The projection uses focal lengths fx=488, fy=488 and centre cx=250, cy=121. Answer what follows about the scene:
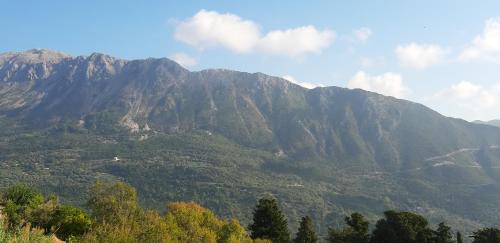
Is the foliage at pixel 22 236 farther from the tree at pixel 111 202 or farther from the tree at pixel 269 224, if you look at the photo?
the tree at pixel 269 224

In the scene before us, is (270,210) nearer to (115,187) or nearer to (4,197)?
(115,187)

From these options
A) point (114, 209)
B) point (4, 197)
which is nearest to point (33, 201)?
point (4, 197)

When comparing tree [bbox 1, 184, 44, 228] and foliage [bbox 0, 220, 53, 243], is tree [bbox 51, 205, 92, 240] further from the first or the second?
foliage [bbox 0, 220, 53, 243]

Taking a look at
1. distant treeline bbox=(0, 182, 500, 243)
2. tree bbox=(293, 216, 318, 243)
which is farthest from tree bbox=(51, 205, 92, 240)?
tree bbox=(293, 216, 318, 243)

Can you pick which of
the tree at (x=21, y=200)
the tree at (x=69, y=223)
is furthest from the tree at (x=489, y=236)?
the tree at (x=21, y=200)

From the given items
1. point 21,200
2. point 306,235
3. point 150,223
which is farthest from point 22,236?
point 306,235

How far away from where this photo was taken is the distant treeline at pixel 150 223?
47.2 m

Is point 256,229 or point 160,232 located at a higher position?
point 160,232

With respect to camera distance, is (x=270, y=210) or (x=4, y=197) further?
(x=270, y=210)

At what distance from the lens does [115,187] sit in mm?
68625

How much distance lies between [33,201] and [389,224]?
57684 millimetres

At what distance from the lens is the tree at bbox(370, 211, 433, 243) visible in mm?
83062

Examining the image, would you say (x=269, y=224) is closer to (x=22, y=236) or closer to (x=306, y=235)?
(x=306, y=235)

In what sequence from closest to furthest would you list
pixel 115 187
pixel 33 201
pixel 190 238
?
pixel 190 238 < pixel 33 201 < pixel 115 187
